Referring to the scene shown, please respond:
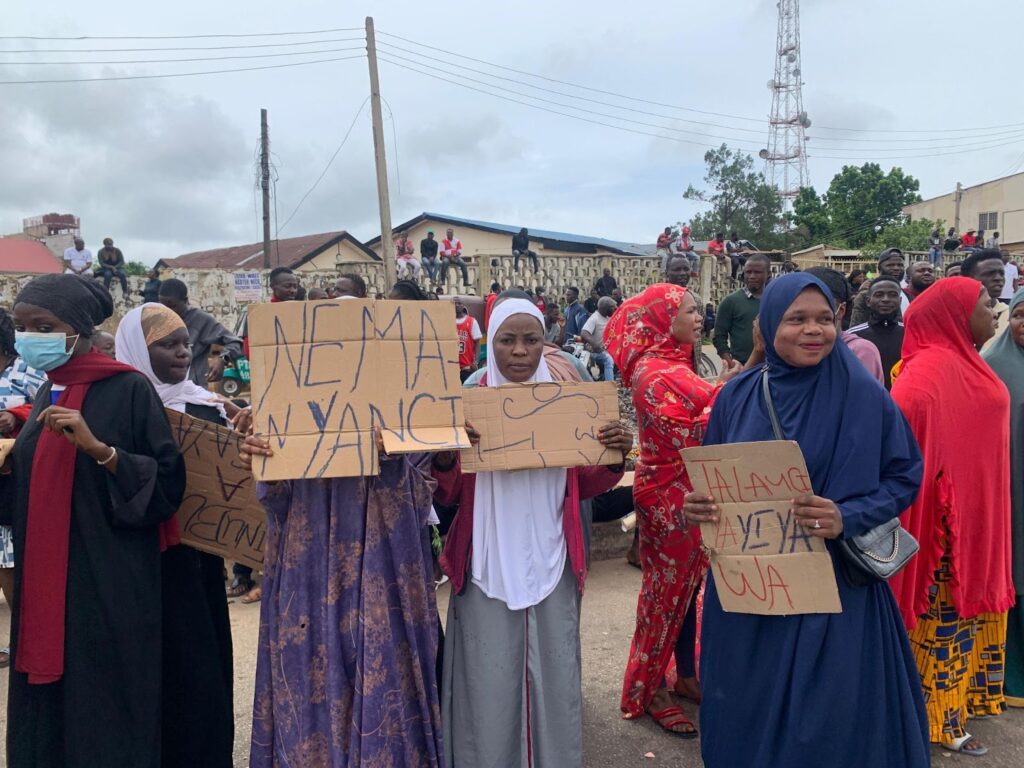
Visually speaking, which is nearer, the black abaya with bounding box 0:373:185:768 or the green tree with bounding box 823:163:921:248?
the black abaya with bounding box 0:373:185:768

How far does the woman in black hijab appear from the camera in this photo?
89.1 inches

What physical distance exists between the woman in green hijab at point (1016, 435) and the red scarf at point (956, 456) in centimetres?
27

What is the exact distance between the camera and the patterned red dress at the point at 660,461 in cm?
297

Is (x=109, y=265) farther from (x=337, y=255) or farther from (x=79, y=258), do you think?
(x=337, y=255)

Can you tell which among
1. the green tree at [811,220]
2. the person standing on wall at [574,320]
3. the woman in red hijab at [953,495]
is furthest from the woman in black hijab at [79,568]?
the green tree at [811,220]

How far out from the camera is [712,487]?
2244 mm

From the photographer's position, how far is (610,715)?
135 inches

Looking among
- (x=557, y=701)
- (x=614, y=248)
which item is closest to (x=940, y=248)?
(x=614, y=248)

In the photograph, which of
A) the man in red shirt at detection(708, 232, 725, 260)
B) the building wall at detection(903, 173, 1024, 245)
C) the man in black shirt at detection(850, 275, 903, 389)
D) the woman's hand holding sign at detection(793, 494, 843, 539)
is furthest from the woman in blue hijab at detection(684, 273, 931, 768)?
the building wall at detection(903, 173, 1024, 245)

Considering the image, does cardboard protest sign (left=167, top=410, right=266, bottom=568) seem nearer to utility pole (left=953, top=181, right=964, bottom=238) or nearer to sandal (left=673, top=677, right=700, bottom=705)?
sandal (left=673, top=677, right=700, bottom=705)

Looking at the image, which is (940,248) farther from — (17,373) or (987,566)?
(17,373)

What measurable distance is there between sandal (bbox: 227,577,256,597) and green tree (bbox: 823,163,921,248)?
125ft

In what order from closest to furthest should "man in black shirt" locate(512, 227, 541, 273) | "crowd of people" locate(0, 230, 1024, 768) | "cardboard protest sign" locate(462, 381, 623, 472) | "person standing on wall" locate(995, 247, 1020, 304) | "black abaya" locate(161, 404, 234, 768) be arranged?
1. "crowd of people" locate(0, 230, 1024, 768)
2. "cardboard protest sign" locate(462, 381, 623, 472)
3. "black abaya" locate(161, 404, 234, 768)
4. "person standing on wall" locate(995, 247, 1020, 304)
5. "man in black shirt" locate(512, 227, 541, 273)

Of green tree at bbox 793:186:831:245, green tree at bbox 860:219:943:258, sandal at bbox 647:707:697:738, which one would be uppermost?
green tree at bbox 793:186:831:245
